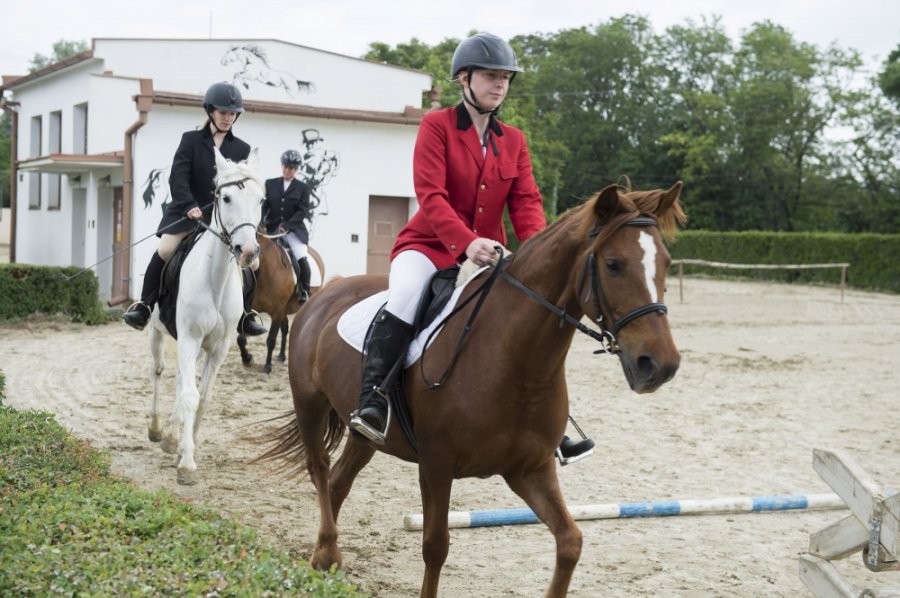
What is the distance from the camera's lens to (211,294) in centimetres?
816

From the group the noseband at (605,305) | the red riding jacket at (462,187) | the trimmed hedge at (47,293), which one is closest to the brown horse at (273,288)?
the trimmed hedge at (47,293)

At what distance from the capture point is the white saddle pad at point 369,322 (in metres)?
4.80

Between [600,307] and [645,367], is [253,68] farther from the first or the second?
[645,367]

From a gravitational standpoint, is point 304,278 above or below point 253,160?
below

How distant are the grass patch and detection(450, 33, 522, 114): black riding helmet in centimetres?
247

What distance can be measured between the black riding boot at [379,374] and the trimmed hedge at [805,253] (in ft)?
113

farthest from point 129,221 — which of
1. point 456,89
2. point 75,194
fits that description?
point 456,89

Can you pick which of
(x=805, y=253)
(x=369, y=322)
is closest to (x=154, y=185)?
(x=369, y=322)

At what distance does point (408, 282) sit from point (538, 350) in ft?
2.85

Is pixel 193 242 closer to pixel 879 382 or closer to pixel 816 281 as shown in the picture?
pixel 879 382

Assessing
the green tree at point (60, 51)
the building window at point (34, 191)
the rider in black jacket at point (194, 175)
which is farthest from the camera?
the green tree at point (60, 51)

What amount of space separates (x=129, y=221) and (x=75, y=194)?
7523 millimetres

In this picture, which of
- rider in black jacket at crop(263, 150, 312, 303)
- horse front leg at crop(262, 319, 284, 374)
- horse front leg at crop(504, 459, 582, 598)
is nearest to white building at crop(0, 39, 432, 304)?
rider in black jacket at crop(263, 150, 312, 303)

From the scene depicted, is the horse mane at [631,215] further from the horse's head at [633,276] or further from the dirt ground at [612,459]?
the dirt ground at [612,459]
